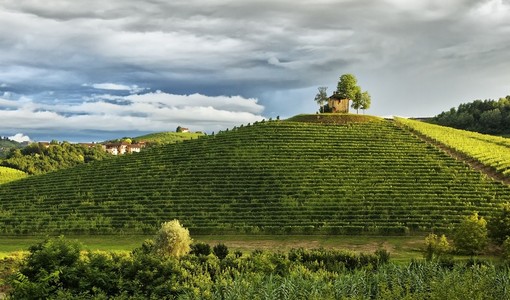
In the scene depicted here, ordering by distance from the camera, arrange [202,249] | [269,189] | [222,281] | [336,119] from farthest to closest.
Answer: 1. [336,119]
2. [269,189]
3. [202,249]
4. [222,281]

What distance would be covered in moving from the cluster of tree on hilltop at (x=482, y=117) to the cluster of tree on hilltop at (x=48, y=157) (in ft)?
303

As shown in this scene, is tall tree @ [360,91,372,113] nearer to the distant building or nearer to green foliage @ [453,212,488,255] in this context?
the distant building

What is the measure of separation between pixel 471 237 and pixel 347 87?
62886 mm

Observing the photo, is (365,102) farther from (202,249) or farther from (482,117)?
(202,249)

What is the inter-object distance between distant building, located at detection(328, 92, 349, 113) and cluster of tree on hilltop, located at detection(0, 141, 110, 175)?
5536cm

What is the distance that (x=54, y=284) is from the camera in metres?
14.3

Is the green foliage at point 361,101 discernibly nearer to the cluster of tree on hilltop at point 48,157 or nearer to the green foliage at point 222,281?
the cluster of tree on hilltop at point 48,157

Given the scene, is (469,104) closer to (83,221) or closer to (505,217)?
(505,217)

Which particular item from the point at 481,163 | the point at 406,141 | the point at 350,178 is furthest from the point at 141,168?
the point at 481,163

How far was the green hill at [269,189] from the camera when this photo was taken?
145 ft

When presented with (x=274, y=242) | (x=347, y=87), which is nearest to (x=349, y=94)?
(x=347, y=87)

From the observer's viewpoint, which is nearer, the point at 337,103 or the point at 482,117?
the point at 337,103

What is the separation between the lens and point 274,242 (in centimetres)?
3950

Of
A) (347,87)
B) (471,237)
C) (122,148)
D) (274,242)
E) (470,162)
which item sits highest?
(347,87)
